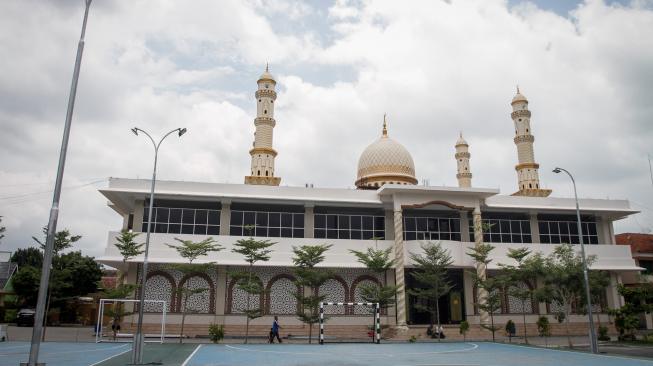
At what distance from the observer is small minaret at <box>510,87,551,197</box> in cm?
4681

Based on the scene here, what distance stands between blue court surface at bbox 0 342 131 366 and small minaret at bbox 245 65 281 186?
18.6m

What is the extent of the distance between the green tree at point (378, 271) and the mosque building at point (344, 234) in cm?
175

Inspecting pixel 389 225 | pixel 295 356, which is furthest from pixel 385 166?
pixel 295 356

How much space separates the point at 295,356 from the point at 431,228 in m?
20.6

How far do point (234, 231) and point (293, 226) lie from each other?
4408mm

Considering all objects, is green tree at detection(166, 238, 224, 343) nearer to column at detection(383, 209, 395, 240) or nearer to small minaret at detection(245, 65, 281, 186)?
small minaret at detection(245, 65, 281, 186)

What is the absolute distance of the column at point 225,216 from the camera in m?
37.0

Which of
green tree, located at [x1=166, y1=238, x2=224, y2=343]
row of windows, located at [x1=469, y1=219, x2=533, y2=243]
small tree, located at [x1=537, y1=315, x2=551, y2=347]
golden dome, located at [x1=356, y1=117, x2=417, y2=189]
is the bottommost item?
small tree, located at [x1=537, y1=315, x2=551, y2=347]

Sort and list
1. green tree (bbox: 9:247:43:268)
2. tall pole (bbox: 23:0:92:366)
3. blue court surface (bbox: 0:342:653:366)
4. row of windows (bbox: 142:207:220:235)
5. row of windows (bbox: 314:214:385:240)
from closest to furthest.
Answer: tall pole (bbox: 23:0:92:366) → blue court surface (bbox: 0:342:653:366) → row of windows (bbox: 142:207:220:235) → row of windows (bbox: 314:214:385:240) → green tree (bbox: 9:247:43:268)

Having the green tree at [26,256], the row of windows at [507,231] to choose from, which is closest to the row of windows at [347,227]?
the row of windows at [507,231]

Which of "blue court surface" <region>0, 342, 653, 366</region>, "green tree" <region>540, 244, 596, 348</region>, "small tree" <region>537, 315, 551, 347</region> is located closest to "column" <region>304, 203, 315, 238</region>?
"blue court surface" <region>0, 342, 653, 366</region>

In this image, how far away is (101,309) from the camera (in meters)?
30.2

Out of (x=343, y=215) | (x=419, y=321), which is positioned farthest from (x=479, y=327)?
(x=343, y=215)

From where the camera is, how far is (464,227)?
4009cm
